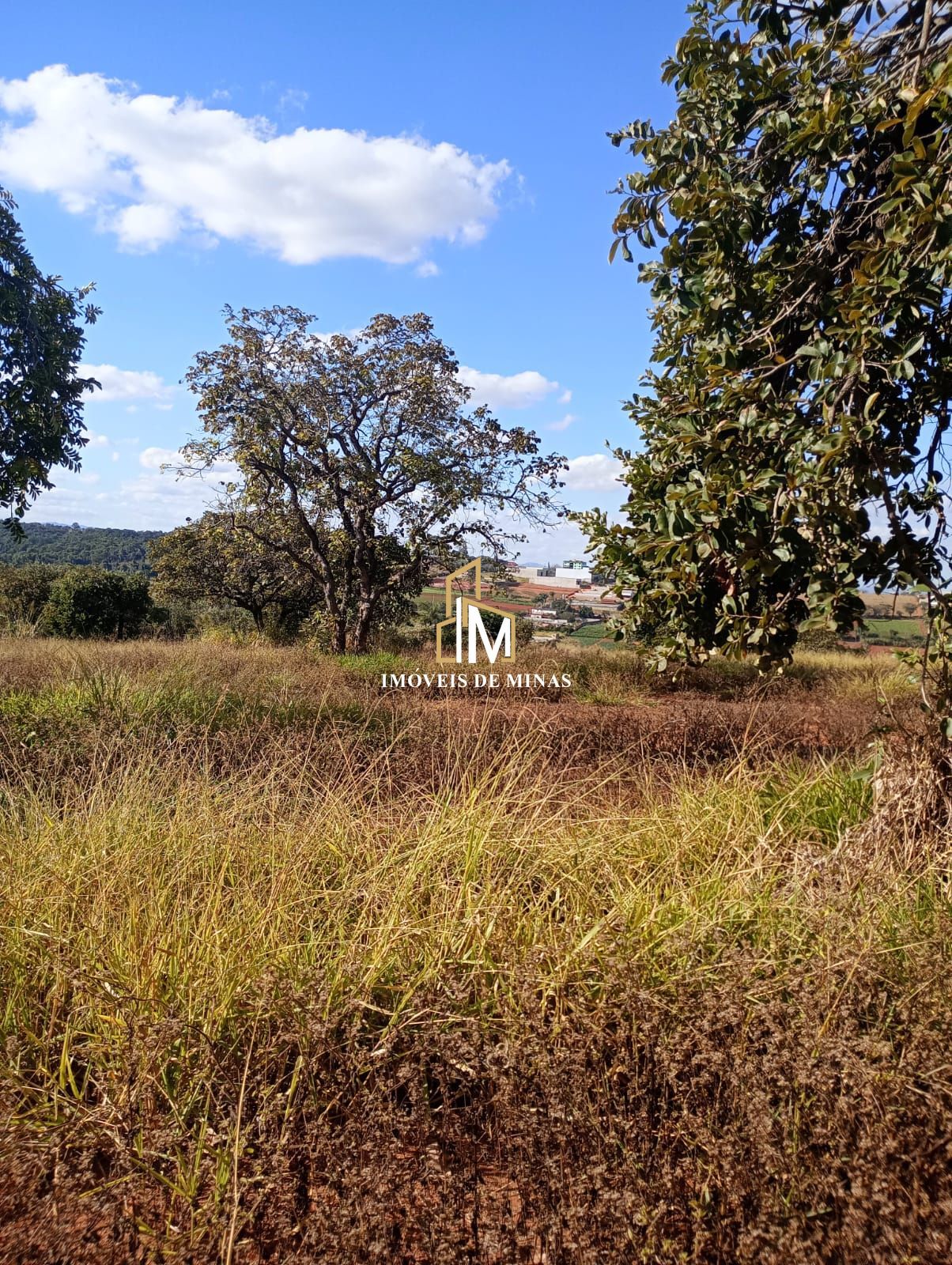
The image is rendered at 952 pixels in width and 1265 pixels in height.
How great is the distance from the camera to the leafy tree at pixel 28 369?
917 cm

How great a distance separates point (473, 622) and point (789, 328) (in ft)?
32.0

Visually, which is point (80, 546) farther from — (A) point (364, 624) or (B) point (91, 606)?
(A) point (364, 624)

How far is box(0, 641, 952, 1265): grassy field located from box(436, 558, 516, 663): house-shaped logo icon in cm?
904

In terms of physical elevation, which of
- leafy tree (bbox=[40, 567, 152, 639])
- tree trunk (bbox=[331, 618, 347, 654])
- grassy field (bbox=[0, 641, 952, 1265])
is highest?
leafy tree (bbox=[40, 567, 152, 639])

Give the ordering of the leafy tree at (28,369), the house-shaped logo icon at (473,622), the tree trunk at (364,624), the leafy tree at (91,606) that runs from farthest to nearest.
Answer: the leafy tree at (91,606), the tree trunk at (364,624), the house-shaped logo icon at (473,622), the leafy tree at (28,369)

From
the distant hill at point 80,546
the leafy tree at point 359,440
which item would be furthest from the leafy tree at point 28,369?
the distant hill at point 80,546

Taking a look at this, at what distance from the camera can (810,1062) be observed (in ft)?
6.36

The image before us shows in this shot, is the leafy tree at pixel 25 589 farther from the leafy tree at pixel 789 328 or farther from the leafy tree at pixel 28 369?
the leafy tree at pixel 789 328

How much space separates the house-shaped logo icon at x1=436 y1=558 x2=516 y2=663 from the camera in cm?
1302

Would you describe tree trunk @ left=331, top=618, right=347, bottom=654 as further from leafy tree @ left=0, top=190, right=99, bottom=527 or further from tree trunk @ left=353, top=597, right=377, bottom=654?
leafy tree @ left=0, top=190, right=99, bottom=527

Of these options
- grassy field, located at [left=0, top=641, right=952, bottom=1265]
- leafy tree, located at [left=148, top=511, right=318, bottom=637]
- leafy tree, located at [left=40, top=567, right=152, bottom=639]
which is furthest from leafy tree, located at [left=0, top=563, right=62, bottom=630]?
grassy field, located at [left=0, top=641, right=952, bottom=1265]

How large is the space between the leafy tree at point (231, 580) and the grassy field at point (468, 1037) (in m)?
13.3

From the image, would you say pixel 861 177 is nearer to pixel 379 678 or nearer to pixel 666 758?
pixel 666 758

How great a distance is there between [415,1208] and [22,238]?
10.9 m
